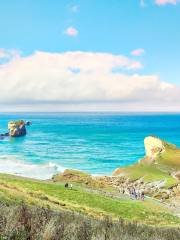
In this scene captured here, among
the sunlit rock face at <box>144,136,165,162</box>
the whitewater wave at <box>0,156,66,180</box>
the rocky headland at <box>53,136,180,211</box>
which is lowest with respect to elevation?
the whitewater wave at <box>0,156,66,180</box>

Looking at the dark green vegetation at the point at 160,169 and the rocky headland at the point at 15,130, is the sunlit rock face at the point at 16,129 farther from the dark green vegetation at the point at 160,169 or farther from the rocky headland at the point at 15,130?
the dark green vegetation at the point at 160,169

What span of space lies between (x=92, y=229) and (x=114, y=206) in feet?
67.9

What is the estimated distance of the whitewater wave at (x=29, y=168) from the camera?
7800cm

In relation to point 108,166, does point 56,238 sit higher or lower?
higher

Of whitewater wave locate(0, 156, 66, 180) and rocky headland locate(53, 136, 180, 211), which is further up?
rocky headland locate(53, 136, 180, 211)

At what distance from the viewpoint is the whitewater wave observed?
78.0 meters

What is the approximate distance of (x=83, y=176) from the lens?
2275 inches

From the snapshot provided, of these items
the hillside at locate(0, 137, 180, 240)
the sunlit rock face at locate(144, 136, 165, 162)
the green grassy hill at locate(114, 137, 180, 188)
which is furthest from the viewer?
the sunlit rock face at locate(144, 136, 165, 162)

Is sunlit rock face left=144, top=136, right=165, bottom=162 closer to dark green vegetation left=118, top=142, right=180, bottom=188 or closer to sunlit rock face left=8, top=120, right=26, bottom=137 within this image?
dark green vegetation left=118, top=142, right=180, bottom=188

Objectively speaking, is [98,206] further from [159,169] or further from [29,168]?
[29,168]

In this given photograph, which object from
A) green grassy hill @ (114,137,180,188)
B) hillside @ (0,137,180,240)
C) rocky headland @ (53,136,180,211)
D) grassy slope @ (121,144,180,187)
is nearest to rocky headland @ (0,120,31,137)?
hillside @ (0,137,180,240)

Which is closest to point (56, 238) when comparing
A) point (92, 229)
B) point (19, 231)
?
point (19, 231)

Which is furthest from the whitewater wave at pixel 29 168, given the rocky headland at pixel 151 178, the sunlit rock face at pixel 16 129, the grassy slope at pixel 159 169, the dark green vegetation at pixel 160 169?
the sunlit rock face at pixel 16 129

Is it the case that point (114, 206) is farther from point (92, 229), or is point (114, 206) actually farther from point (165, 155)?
point (165, 155)
